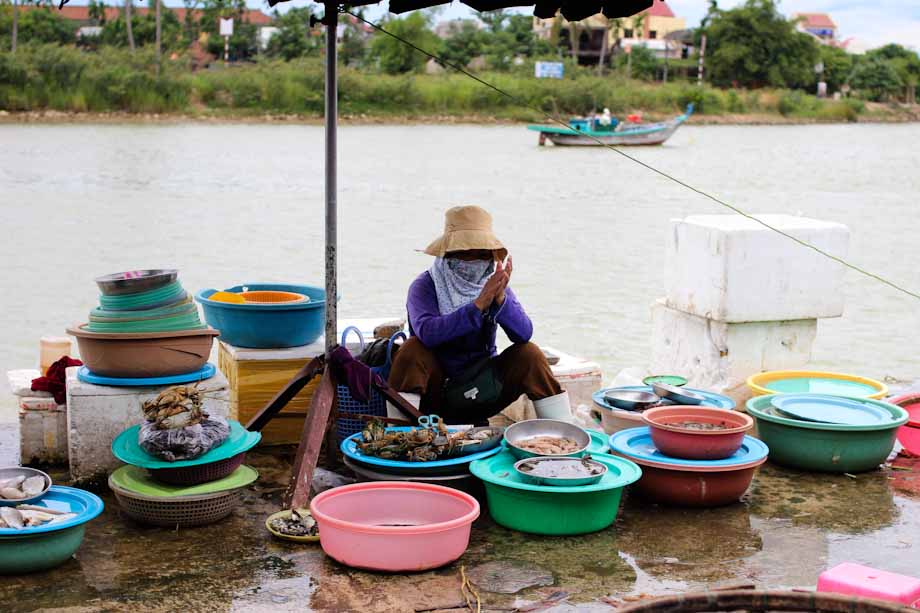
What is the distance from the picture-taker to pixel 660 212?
17734mm

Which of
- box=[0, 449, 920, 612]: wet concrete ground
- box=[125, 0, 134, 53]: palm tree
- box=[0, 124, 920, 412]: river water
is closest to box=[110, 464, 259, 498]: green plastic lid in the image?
box=[0, 449, 920, 612]: wet concrete ground

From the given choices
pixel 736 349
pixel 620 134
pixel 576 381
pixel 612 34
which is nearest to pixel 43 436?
pixel 576 381

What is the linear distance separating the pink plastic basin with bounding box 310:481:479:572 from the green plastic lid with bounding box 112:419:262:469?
0.35 m

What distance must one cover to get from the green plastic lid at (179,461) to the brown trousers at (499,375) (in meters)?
0.57

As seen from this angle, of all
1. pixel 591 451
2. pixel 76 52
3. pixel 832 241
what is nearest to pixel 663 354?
pixel 832 241

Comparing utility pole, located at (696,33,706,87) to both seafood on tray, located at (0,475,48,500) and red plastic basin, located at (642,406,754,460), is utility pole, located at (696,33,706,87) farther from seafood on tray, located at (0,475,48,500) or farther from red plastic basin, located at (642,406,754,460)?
seafood on tray, located at (0,475,48,500)

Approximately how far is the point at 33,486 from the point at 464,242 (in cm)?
148

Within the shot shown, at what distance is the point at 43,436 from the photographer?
3727mm

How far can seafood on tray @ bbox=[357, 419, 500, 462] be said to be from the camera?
11.0 feet

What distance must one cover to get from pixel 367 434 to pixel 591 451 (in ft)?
2.30

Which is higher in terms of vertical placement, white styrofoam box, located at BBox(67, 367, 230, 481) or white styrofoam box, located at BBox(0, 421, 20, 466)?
white styrofoam box, located at BBox(67, 367, 230, 481)

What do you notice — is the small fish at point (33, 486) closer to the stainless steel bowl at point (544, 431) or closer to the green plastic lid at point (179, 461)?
the green plastic lid at point (179, 461)

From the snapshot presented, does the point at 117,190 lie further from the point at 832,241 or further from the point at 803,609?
the point at 803,609

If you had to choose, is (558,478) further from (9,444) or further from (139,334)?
(9,444)
